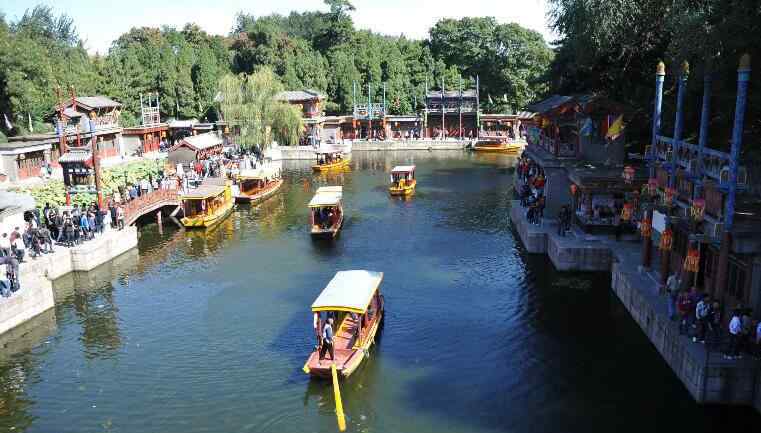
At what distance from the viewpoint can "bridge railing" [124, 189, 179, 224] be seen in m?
39.6

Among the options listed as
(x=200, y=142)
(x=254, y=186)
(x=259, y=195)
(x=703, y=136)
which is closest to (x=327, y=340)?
(x=703, y=136)

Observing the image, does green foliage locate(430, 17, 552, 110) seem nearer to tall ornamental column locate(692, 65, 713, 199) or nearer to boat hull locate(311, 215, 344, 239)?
boat hull locate(311, 215, 344, 239)

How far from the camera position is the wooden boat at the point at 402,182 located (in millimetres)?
54562

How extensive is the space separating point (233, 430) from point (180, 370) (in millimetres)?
4680

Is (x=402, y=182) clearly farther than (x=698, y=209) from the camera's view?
Yes

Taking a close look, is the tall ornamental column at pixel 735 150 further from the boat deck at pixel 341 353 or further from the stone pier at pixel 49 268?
the stone pier at pixel 49 268

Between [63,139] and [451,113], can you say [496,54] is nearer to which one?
[451,113]

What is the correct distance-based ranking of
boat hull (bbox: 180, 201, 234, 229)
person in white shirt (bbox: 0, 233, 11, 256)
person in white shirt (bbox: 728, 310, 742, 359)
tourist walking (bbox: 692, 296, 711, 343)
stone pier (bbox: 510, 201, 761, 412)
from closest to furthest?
person in white shirt (bbox: 728, 310, 742, 359), stone pier (bbox: 510, 201, 761, 412), tourist walking (bbox: 692, 296, 711, 343), person in white shirt (bbox: 0, 233, 11, 256), boat hull (bbox: 180, 201, 234, 229)

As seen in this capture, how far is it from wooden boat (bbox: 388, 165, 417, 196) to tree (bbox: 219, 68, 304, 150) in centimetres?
2208

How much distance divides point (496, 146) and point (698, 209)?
67.3 m

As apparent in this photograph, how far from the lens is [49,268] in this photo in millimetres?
31172

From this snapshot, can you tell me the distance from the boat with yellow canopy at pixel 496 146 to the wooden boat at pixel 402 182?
32.3m

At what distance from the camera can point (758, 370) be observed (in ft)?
57.5

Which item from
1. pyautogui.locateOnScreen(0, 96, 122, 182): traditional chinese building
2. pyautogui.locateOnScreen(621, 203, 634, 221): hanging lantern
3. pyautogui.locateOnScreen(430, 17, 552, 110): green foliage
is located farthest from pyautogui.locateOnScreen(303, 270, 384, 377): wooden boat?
pyautogui.locateOnScreen(430, 17, 552, 110): green foliage
